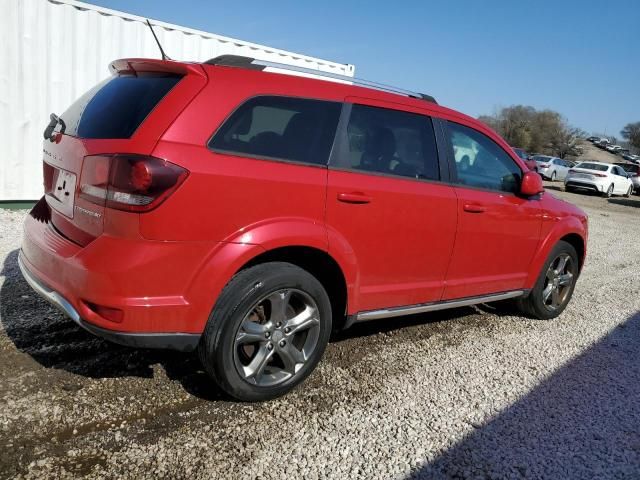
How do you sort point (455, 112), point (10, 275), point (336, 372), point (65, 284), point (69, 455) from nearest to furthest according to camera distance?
point (69, 455) < point (65, 284) < point (336, 372) < point (455, 112) < point (10, 275)

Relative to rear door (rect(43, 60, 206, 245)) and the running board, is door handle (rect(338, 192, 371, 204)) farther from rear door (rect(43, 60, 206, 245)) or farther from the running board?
rear door (rect(43, 60, 206, 245))

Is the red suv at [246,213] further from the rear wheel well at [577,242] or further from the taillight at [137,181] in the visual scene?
the rear wheel well at [577,242]

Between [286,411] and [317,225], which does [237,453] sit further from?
[317,225]

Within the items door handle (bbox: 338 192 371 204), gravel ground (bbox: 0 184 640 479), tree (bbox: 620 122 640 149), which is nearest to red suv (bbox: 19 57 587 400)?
door handle (bbox: 338 192 371 204)

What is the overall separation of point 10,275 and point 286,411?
3248 millimetres

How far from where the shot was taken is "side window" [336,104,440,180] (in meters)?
3.24

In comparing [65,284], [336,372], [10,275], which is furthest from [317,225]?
[10,275]

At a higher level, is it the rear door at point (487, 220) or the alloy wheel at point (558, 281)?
the rear door at point (487, 220)

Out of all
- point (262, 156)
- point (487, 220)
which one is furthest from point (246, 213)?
point (487, 220)

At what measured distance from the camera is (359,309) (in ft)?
11.0

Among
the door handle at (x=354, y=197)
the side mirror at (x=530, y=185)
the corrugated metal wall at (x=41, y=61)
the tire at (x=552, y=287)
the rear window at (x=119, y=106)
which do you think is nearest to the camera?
the rear window at (x=119, y=106)

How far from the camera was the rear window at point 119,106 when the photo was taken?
2.65 metres

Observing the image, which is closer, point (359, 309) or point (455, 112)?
point (359, 309)

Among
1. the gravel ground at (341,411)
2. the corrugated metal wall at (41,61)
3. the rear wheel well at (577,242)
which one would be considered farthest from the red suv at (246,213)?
the corrugated metal wall at (41,61)
